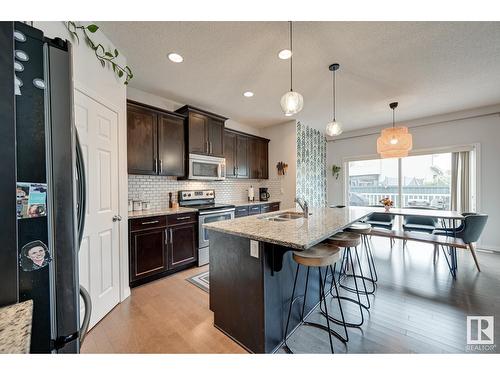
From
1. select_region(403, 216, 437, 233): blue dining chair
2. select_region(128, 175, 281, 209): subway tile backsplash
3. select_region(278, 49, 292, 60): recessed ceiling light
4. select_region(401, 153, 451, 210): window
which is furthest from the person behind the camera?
select_region(401, 153, 451, 210): window

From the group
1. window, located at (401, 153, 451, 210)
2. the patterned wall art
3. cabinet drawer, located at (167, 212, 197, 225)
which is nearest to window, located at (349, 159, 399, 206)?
window, located at (401, 153, 451, 210)

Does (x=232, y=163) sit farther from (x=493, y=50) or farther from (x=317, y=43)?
(x=493, y=50)

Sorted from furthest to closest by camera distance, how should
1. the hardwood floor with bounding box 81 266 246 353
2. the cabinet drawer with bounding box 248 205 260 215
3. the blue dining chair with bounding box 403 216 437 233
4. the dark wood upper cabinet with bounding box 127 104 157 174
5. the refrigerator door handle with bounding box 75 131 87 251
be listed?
the cabinet drawer with bounding box 248 205 260 215 → the blue dining chair with bounding box 403 216 437 233 → the dark wood upper cabinet with bounding box 127 104 157 174 → the hardwood floor with bounding box 81 266 246 353 → the refrigerator door handle with bounding box 75 131 87 251

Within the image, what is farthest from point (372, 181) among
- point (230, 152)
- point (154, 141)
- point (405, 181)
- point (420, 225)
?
point (154, 141)

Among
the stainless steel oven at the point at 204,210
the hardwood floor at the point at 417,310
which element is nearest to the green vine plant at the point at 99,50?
the stainless steel oven at the point at 204,210

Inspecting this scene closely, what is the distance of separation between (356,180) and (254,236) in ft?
16.3

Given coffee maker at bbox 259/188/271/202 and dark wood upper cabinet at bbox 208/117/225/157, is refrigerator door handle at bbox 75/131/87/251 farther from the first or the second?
coffee maker at bbox 259/188/271/202

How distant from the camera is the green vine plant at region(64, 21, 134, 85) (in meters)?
1.61

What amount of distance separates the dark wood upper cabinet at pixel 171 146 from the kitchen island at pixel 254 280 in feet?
5.73

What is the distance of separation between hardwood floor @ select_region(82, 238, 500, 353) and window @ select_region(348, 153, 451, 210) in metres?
1.94

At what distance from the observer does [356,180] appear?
539 cm

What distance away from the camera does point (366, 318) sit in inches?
74.4

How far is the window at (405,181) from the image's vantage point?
4.30 m
